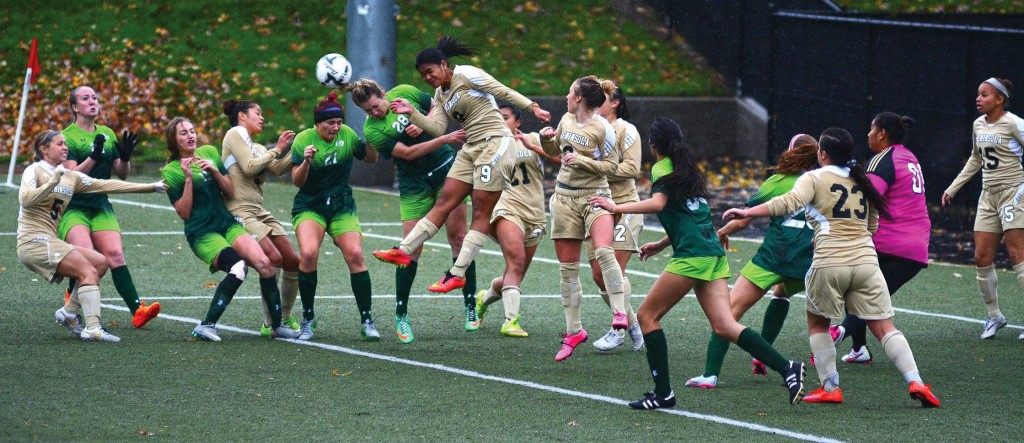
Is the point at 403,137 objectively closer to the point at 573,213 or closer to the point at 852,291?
the point at 573,213

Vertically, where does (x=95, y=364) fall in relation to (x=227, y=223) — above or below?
below

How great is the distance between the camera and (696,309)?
12898 mm

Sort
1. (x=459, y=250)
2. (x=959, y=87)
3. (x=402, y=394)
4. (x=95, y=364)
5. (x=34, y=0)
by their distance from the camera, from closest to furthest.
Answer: (x=402, y=394) < (x=95, y=364) < (x=459, y=250) < (x=959, y=87) < (x=34, y=0)

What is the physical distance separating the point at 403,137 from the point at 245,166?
4.30ft

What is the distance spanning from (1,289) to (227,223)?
349 cm

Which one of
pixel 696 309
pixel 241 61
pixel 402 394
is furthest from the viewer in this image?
pixel 241 61

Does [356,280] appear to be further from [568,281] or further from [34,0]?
[34,0]

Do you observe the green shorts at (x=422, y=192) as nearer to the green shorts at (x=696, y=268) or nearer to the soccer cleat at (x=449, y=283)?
the soccer cleat at (x=449, y=283)

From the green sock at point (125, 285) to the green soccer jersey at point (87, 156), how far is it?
573mm

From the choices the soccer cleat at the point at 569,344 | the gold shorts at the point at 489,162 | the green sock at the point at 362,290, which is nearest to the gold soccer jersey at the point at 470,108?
the gold shorts at the point at 489,162

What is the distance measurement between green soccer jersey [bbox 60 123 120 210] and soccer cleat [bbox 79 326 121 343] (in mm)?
1149

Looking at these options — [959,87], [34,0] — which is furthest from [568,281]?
[34,0]

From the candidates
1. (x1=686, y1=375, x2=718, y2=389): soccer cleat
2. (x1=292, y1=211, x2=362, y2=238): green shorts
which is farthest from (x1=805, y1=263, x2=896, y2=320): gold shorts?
(x1=292, y1=211, x2=362, y2=238): green shorts

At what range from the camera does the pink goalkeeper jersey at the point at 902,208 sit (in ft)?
31.9
